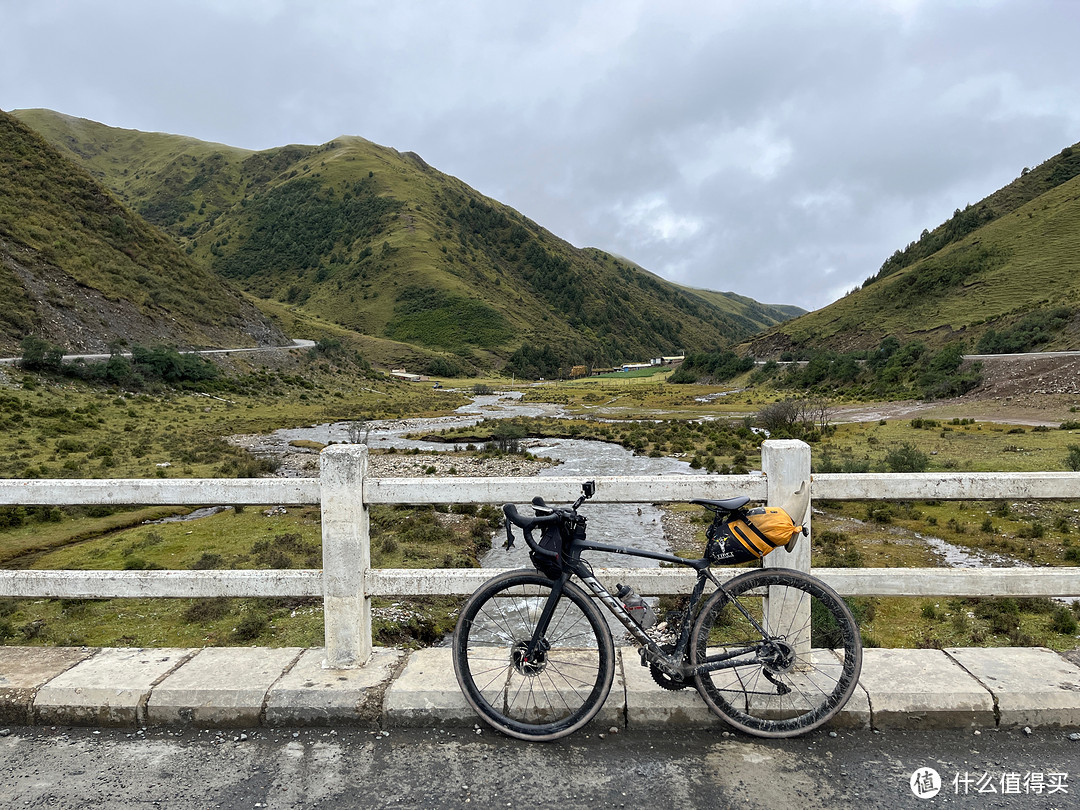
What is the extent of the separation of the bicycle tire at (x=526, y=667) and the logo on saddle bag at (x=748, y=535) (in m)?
0.84

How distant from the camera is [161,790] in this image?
3.48 meters

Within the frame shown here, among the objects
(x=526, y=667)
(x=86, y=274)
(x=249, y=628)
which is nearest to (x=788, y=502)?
(x=526, y=667)

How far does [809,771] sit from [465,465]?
80.6 feet

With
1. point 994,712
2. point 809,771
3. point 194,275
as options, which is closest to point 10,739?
point 809,771

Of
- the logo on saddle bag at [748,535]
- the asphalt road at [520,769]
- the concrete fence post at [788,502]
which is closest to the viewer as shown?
the asphalt road at [520,769]

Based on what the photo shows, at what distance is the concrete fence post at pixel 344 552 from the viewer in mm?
4484

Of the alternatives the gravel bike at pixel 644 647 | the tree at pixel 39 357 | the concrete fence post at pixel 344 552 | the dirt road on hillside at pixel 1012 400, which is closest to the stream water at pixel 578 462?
the gravel bike at pixel 644 647

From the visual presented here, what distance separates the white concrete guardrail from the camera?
440 centimetres

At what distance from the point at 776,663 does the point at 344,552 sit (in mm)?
3031

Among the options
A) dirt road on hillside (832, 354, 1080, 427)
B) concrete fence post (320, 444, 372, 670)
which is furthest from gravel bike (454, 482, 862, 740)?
dirt road on hillside (832, 354, 1080, 427)

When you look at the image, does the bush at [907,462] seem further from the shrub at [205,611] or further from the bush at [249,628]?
the shrub at [205,611]

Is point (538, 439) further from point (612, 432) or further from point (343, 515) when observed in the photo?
point (343, 515)

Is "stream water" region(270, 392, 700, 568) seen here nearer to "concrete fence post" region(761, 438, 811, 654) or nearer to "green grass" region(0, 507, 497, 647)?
"concrete fence post" region(761, 438, 811, 654)

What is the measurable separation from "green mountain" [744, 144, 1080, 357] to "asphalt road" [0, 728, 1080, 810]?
6751cm
